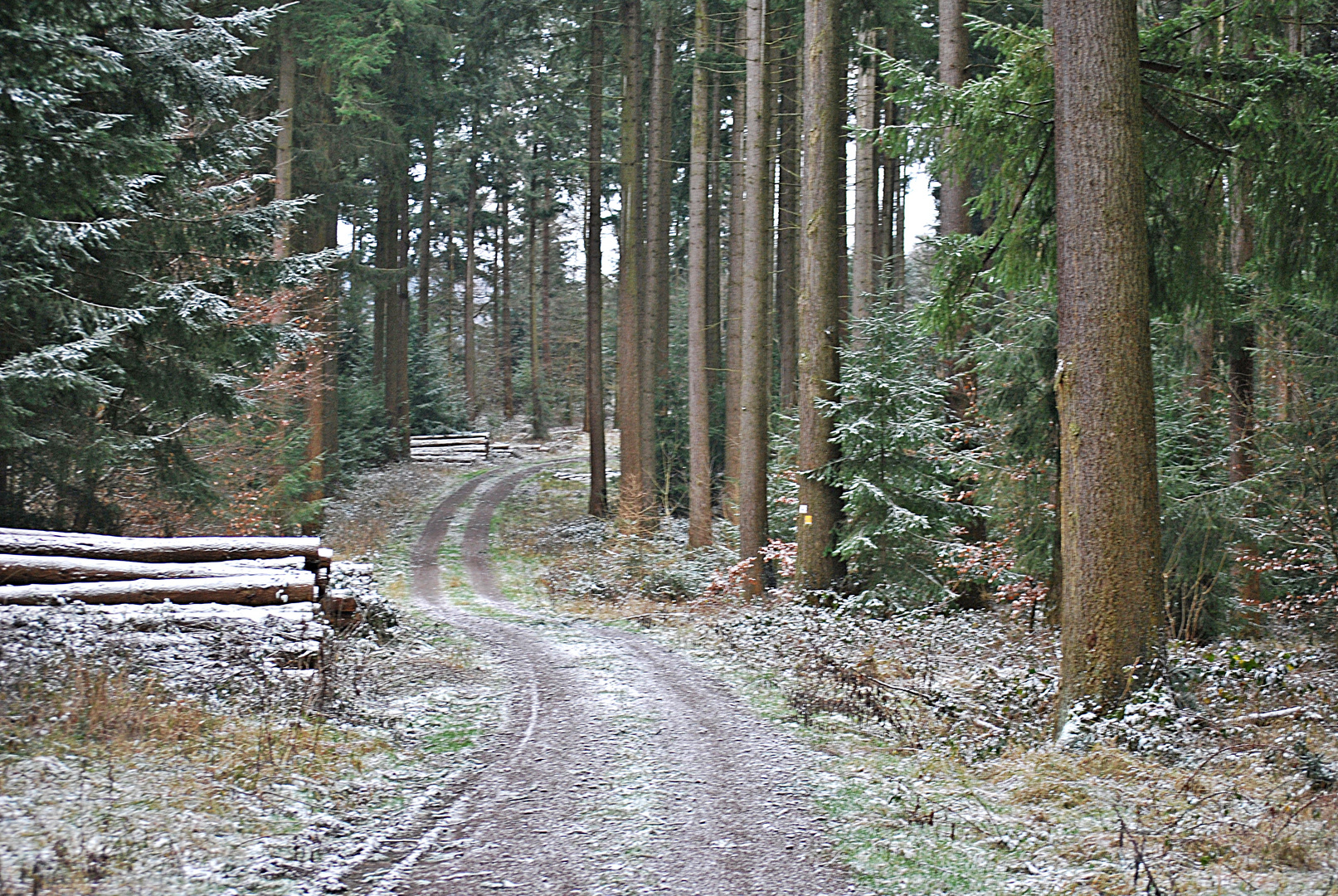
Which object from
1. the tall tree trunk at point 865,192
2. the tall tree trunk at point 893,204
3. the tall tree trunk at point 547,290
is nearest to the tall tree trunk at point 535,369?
the tall tree trunk at point 547,290

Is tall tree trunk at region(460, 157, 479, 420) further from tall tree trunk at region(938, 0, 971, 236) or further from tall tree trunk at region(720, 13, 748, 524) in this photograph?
tall tree trunk at region(938, 0, 971, 236)

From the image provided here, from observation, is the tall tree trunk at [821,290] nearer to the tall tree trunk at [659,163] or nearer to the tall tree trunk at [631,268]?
the tall tree trunk at [659,163]

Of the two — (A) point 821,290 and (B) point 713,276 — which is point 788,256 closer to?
(B) point 713,276

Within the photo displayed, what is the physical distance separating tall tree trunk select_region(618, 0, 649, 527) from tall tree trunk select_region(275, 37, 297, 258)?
7892mm

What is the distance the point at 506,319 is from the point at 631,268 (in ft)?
86.7

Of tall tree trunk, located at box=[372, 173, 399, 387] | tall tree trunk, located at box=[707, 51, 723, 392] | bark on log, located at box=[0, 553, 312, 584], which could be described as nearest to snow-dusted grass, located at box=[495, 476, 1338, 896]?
bark on log, located at box=[0, 553, 312, 584]

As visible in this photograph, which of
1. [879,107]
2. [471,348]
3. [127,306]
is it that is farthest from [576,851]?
[471,348]

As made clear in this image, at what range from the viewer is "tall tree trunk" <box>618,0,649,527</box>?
906 inches

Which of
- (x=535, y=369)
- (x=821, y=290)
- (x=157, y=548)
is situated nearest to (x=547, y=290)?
(x=535, y=369)

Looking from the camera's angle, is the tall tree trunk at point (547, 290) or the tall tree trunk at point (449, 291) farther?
the tall tree trunk at point (449, 291)

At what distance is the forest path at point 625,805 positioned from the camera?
473 centimetres

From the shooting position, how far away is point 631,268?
957 inches

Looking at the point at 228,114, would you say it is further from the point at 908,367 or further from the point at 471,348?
the point at 471,348

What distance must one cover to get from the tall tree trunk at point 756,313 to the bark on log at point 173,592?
27.0ft
